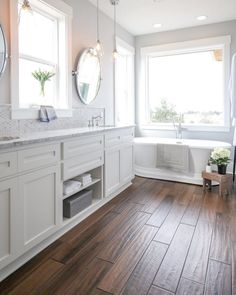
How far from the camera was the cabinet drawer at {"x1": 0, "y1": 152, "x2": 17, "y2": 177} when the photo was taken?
1.56 meters

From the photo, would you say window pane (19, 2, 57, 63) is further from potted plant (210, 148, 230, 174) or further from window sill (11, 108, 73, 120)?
potted plant (210, 148, 230, 174)

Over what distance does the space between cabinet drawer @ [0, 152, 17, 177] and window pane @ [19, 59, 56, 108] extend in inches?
41.5

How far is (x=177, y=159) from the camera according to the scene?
157 inches

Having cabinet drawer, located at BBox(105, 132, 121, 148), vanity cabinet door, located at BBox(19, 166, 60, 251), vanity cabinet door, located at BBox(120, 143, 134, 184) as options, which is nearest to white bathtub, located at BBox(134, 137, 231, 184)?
vanity cabinet door, located at BBox(120, 143, 134, 184)

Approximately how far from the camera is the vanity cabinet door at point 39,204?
1.77 m

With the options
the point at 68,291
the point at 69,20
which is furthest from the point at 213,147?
the point at 68,291

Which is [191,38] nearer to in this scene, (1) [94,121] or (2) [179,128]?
(2) [179,128]

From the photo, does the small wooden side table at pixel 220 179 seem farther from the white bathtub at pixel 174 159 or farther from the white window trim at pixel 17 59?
the white window trim at pixel 17 59

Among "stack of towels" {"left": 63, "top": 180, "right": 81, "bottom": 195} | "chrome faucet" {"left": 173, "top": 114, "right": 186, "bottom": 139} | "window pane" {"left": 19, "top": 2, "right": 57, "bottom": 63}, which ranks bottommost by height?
"stack of towels" {"left": 63, "top": 180, "right": 81, "bottom": 195}

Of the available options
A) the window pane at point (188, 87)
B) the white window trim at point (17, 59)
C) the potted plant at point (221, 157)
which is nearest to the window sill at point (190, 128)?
the window pane at point (188, 87)

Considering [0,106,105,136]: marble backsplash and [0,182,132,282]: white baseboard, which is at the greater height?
[0,106,105,136]: marble backsplash

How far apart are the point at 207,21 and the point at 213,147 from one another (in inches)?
89.6

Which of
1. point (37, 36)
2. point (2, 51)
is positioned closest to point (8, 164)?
point (2, 51)

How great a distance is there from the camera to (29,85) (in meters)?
2.63
